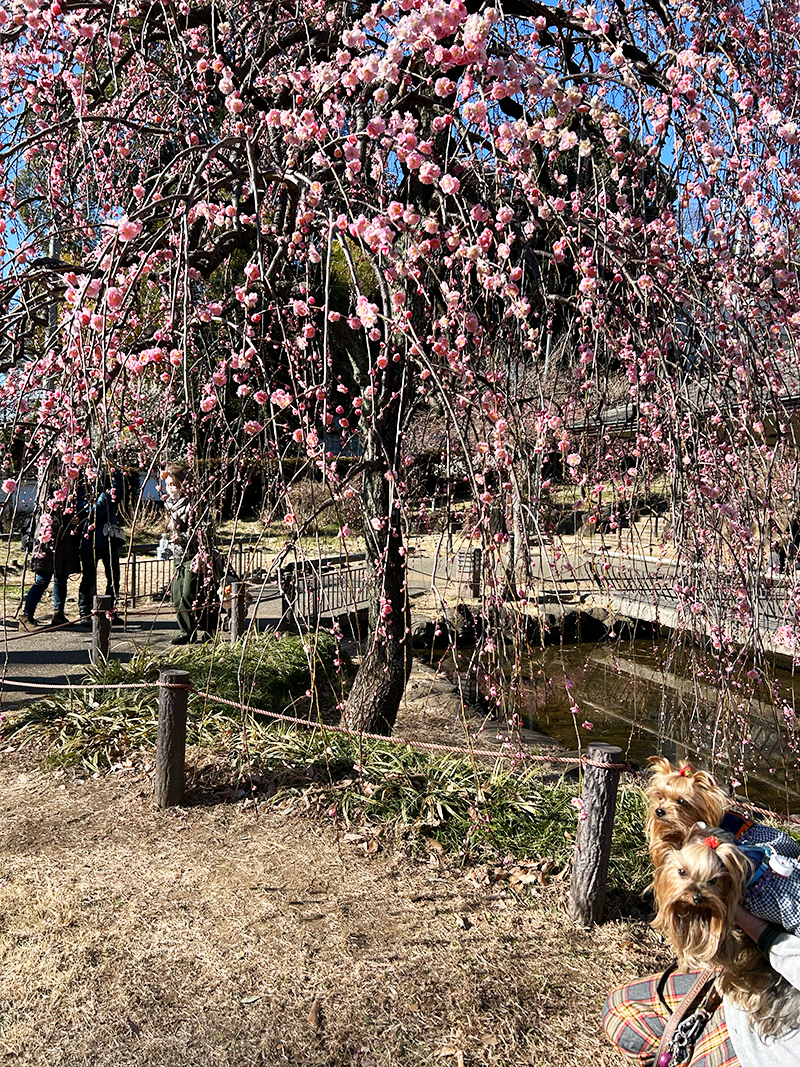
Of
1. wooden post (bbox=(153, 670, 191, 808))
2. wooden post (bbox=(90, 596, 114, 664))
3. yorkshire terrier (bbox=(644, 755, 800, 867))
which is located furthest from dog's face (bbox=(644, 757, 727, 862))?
wooden post (bbox=(90, 596, 114, 664))

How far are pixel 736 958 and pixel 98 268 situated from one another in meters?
2.37

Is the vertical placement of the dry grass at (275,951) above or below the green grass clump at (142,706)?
below

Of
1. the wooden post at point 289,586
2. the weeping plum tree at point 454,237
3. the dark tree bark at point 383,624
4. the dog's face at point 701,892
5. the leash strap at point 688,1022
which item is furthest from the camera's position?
the dark tree bark at point 383,624

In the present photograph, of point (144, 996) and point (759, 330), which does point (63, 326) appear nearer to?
point (144, 996)

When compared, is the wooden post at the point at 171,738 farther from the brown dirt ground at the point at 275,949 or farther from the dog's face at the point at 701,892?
the dog's face at the point at 701,892

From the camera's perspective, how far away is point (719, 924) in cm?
175

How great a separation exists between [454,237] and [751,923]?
1.98m

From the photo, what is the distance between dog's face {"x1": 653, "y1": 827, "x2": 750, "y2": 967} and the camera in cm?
174

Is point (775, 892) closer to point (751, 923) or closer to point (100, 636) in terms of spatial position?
point (751, 923)

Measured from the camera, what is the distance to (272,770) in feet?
14.6

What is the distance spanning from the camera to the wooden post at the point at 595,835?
320 cm

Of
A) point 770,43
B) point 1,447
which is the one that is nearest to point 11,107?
point 1,447

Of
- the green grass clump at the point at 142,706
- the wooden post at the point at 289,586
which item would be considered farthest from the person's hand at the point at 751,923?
the green grass clump at the point at 142,706

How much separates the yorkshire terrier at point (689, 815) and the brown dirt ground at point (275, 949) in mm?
1114
